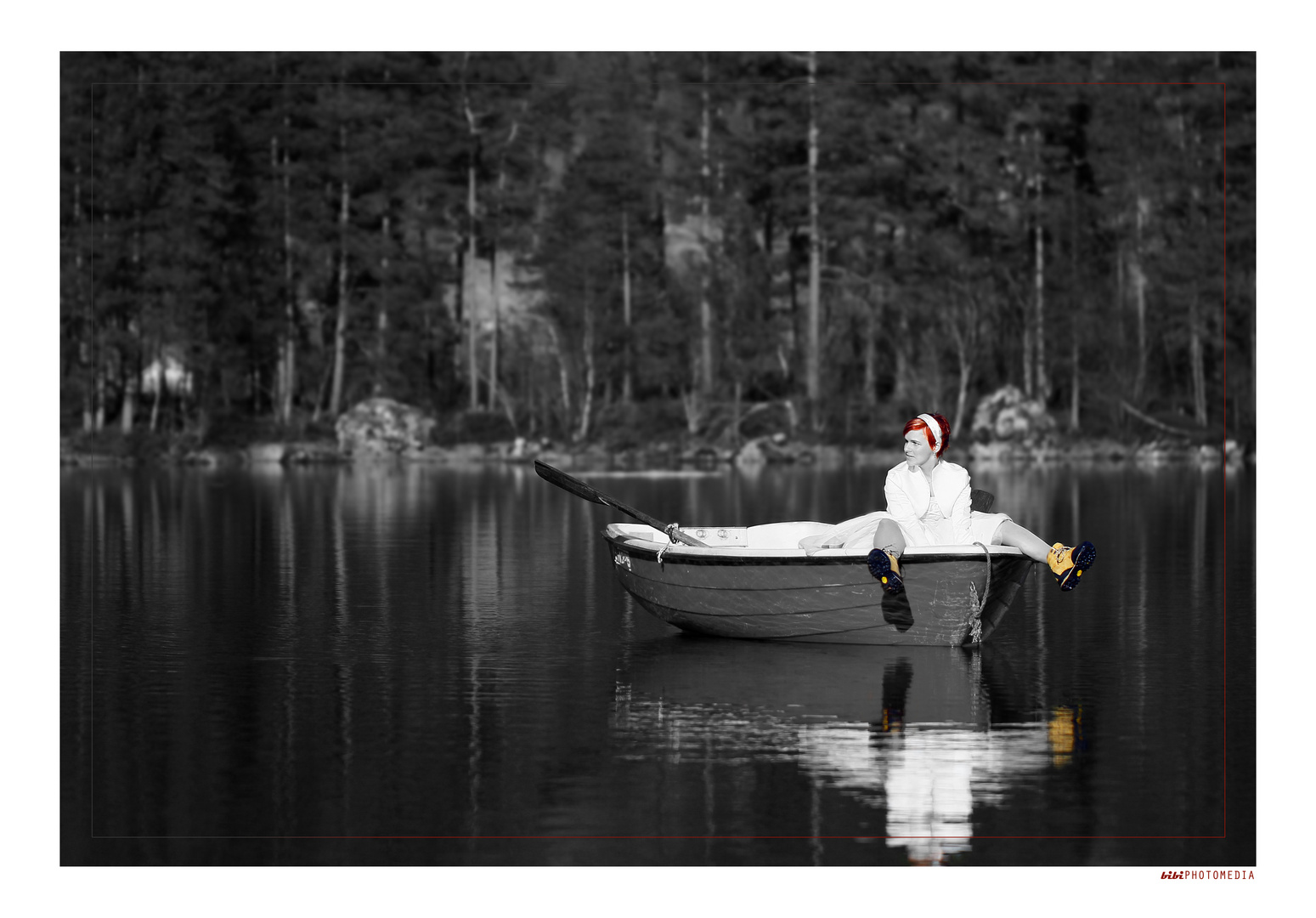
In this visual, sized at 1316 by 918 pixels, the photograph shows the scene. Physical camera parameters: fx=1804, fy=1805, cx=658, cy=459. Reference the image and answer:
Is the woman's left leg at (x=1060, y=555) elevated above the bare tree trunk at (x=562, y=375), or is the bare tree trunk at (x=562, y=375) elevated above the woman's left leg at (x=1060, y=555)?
the bare tree trunk at (x=562, y=375)

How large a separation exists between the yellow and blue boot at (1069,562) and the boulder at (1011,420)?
3472cm

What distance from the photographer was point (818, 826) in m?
7.13

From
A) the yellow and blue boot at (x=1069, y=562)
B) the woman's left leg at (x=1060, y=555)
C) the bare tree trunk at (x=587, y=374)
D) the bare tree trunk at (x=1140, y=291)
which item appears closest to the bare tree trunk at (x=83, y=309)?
the bare tree trunk at (x=587, y=374)

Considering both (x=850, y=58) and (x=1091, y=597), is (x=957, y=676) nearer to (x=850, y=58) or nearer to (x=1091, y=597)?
(x=1091, y=597)

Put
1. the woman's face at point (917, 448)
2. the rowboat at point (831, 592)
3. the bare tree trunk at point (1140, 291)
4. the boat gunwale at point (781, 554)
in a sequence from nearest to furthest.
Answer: the boat gunwale at point (781, 554)
the rowboat at point (831, 592)
the woman's face at point (917, 448)
the bare tree trunk at point (1140, 291)

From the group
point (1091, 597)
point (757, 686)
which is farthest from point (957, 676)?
point (1091, 597)

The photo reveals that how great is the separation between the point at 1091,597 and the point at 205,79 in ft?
129

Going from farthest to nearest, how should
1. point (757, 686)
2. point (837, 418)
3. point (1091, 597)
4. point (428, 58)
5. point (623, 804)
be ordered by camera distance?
point (428, 58)
point (837, 418)
point (1091, 597)
point (757, 686)
point (623, 804)

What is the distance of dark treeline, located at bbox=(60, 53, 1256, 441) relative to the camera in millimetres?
47562

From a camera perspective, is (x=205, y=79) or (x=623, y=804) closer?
(x=623, y=804)

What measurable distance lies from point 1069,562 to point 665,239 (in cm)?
4184

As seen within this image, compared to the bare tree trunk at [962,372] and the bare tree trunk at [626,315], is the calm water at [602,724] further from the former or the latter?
the bare tree trunk at [626,315]

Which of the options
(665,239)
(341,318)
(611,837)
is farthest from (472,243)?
(611,837)

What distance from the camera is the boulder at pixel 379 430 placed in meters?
46.4
